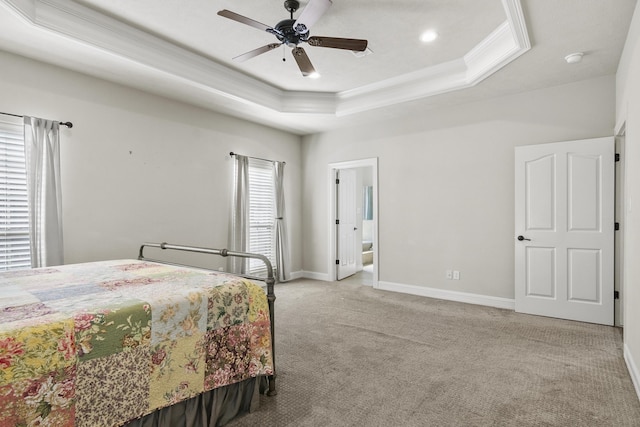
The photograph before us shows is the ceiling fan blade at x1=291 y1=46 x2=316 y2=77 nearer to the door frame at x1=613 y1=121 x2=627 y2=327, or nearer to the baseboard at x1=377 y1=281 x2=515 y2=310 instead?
the door frame at x1=613 y1=121 x2=627 y2=327

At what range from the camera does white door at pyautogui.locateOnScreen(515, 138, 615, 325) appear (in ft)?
12.0

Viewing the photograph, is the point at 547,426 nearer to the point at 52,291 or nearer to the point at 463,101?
the point at 52,291

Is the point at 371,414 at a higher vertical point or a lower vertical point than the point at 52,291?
lower

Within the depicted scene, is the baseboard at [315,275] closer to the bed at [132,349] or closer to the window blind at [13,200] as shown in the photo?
the bed at [132,349]


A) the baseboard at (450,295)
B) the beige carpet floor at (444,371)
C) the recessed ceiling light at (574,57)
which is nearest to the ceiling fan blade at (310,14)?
the recessed ceiling light at (574,57)

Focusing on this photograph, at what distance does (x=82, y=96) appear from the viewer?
3611 mm

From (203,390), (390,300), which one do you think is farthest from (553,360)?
(203,390)

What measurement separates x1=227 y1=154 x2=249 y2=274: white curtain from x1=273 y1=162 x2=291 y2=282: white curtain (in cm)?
68

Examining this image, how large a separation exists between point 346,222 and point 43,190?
459 centimetres

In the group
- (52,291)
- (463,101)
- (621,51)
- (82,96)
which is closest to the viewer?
(52,291)

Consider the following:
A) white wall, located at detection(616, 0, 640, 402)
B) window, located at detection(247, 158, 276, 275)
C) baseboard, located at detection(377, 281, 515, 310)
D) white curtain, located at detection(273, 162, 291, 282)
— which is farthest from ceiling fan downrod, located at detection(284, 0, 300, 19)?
baseboard, located at detection(377, 281, 515, 310)

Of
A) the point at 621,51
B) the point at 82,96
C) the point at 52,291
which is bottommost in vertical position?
the point at 52,291

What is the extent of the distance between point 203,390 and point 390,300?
131 inches

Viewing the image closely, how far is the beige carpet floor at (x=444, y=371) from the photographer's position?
6.78 ft
